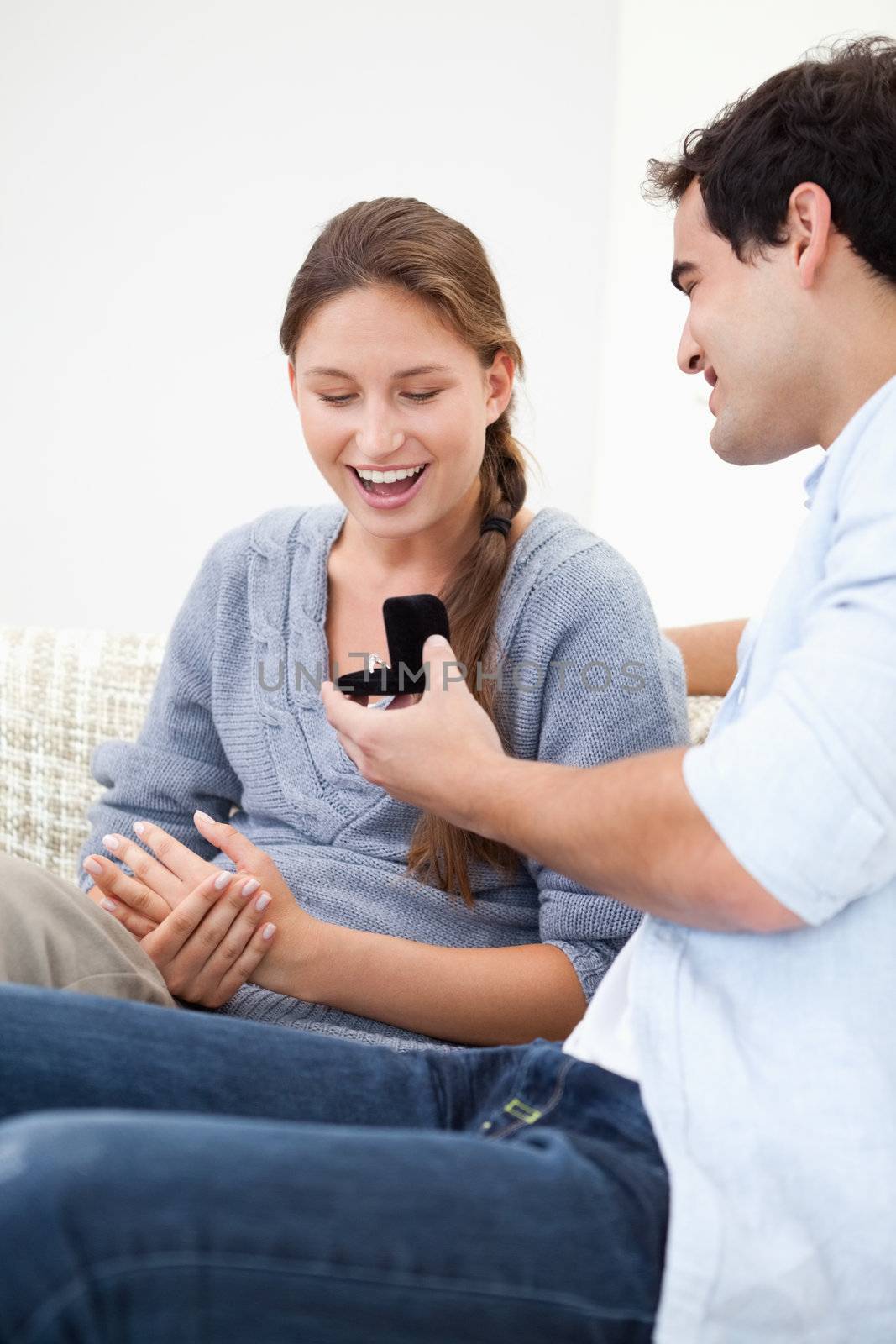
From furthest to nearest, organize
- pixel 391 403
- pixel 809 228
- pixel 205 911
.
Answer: pixel 391 403 < pixel 205 911 < pixel 809 228

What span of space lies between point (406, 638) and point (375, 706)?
93mm

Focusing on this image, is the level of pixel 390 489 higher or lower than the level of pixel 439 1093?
higher

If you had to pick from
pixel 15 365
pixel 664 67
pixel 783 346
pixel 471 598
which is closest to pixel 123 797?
pixel 471 598

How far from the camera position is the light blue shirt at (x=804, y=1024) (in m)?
Answer: 0.77

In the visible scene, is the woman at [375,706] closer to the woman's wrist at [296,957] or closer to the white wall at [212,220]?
the woman's wrist at [296,957]

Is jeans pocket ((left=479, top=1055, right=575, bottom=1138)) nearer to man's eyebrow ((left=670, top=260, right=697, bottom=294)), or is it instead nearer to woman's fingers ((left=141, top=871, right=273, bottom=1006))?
woman's fingers ((left=141, top=871, right=273, bottom=1006))

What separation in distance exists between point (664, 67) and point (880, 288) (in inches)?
91.8

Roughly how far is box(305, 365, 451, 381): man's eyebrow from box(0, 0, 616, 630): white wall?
1.67 metres

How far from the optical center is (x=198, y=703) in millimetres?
1674

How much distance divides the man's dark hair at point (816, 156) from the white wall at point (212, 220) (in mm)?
1954

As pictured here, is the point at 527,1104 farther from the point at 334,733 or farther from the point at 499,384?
the point at 499,384

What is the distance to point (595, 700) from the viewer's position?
137 centimetres

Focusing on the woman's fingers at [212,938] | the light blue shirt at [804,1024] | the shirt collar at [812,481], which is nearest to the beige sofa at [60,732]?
the woman's fingers at [212,938]

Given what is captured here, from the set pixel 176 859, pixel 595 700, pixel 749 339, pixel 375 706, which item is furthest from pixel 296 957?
pixel 749 339
